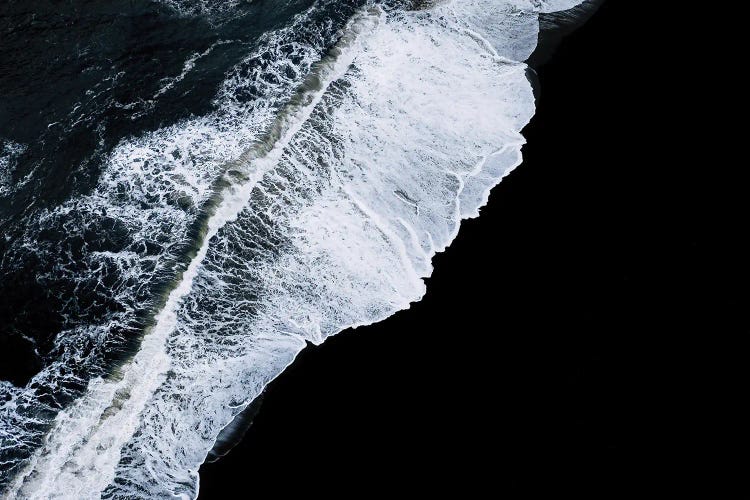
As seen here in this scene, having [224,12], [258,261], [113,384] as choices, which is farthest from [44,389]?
[224,12]

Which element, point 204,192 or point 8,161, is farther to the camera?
point 8,161

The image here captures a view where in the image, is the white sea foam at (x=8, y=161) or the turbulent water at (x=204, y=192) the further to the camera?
the white sea foam at (x=8, y=161)

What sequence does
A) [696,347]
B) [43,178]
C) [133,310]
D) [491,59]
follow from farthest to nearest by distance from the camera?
1. [491,59]
2. [43,178]
3. [133,310]
4. [696,347]

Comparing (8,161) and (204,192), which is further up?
(204,192)

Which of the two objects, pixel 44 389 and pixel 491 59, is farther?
pixel 491 59

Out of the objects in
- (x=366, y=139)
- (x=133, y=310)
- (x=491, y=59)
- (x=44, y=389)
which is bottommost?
(x=44, y=389)

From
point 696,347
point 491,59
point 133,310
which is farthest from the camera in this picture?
point 491,59

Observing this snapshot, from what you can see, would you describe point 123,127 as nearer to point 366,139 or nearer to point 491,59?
point 366,139

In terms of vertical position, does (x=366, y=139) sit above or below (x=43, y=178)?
above
